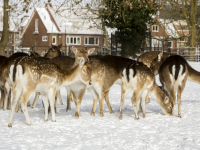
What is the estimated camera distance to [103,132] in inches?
299

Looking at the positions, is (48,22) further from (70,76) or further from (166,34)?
(70,76)

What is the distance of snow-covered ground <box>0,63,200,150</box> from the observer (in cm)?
652

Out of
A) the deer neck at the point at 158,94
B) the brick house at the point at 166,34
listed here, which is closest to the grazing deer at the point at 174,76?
the deer neck at the point at 158,94

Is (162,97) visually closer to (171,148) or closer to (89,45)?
(171,148)

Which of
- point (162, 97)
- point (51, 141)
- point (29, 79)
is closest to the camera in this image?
point (51, 141)

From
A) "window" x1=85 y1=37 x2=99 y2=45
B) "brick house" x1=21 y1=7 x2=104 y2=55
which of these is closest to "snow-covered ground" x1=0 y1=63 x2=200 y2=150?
"brick house" x1=21 y1=7 x2=104 y2=55

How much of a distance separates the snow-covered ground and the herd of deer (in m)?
0.33

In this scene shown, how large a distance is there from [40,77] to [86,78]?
3.70 ft

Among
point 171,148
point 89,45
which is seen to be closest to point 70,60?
point 171,148

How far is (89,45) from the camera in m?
56.4

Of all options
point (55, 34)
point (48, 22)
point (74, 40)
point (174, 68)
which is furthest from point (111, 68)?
point (74, 40)

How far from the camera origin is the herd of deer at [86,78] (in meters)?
8.15

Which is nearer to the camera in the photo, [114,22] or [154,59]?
[154,59]

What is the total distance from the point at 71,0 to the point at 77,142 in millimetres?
6594
